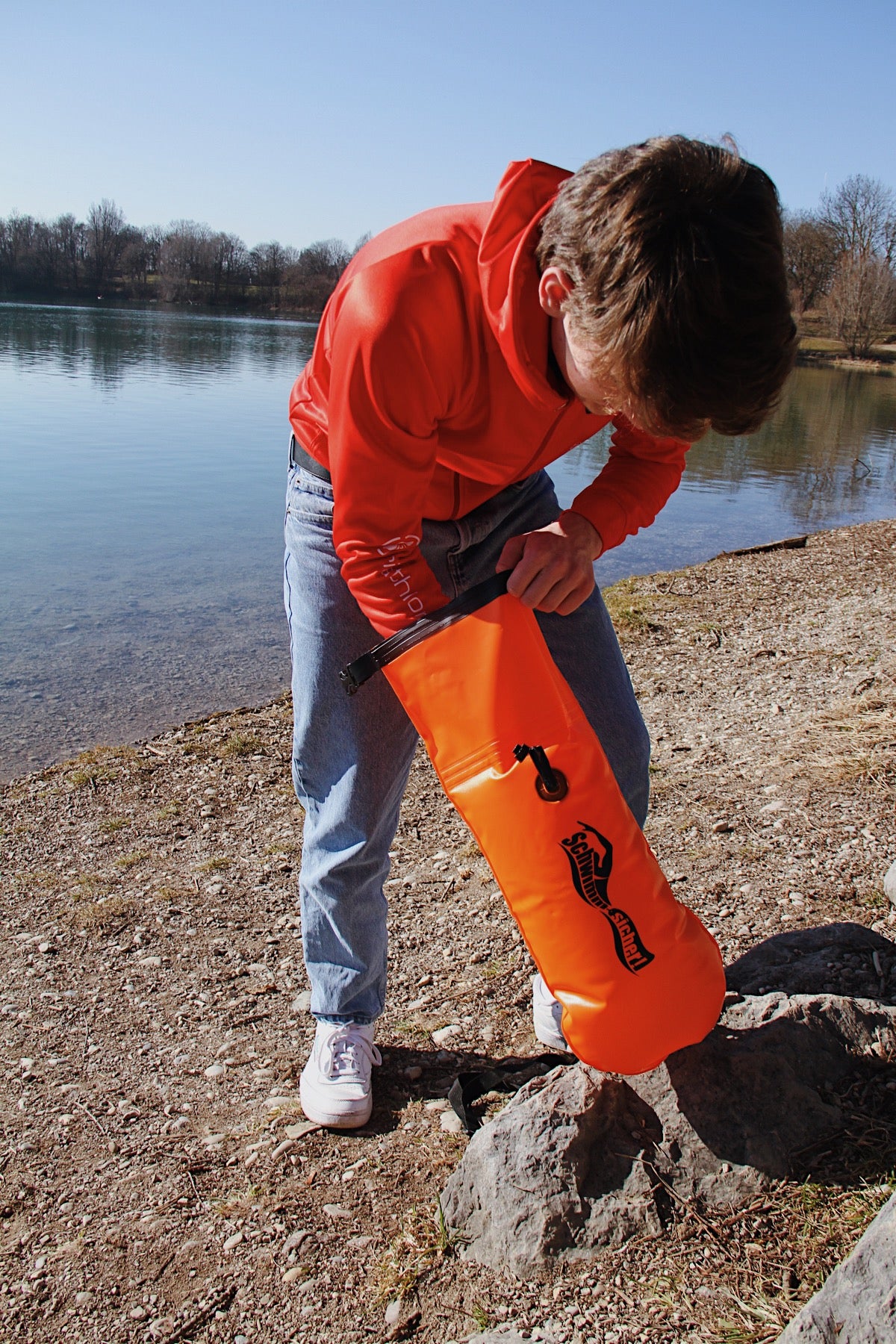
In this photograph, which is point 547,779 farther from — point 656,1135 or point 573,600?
point 656,1135

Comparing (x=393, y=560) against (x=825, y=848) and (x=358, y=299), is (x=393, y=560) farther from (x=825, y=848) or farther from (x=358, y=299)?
(x=825, y=848)

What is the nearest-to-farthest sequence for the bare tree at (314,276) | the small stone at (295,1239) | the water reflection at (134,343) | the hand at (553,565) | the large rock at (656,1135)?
the large rock at (656,1135) → the hand at (553,565) → the small stone at (295,1239) → the water reflection at (134,343) → the bare tree at (314,276)

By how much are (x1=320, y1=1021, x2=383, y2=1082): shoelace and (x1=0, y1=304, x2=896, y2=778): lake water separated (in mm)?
4236

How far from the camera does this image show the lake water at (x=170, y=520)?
25.7ft

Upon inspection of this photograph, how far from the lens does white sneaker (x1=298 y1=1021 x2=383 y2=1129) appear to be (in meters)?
2.66

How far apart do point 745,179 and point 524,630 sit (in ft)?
2.95

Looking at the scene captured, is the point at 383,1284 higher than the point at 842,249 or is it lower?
lower

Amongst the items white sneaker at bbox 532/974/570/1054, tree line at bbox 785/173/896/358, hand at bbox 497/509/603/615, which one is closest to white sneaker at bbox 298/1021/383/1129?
white sneaker at bbox 532/974/570/1054

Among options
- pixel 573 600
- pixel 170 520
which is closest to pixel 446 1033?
pixel 573 600

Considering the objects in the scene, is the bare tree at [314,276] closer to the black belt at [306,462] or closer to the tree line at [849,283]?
the tree line at [849,283]

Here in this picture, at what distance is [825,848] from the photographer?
3.53 metres

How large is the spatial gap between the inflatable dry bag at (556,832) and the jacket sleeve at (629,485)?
52 cm

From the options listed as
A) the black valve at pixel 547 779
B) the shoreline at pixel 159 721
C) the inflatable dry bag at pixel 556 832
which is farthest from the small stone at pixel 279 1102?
the shoreline at pixel 159 721

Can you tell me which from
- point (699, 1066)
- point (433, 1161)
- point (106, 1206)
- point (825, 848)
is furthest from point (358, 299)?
point (825, 848)
